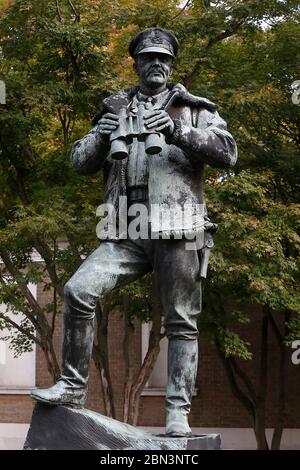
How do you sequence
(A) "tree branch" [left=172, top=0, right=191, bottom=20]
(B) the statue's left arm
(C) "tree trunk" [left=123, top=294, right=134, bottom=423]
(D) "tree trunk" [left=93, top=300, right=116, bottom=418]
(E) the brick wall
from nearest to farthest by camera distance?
1. (B) the statue's left arm
2. (A) "tree branch" [left=172, top=0, right=191, bottom=20]
3. (C) "tree trunk" [left=123, top=294, right=134, bottom=423]
4. (D) "tree trunk" [left=93, top=300, right=116, bottom=418]
5. (E) the brick wall

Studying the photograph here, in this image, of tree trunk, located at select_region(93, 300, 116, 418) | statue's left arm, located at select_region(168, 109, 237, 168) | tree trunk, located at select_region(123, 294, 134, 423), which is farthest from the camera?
tree trunk, located at select_region(93, 300, 116, 418)

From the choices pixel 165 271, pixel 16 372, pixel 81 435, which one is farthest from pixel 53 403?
pixel 16 372

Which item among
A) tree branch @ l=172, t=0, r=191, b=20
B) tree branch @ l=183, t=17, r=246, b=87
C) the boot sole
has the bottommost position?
the boot sole

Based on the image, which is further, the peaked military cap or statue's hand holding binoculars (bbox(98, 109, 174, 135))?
the peaked military cap

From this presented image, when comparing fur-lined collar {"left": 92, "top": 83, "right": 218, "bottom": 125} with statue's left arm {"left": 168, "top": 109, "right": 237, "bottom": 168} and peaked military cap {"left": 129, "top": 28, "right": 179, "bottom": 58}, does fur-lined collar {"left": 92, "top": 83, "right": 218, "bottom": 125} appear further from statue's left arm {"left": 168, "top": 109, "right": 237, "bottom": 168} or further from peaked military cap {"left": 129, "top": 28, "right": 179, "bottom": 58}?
peaked military cap {"left": 129, "top": 28, "right": 179, "bottom": 58}

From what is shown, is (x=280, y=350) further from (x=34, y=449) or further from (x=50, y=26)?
(x=34, y=449)

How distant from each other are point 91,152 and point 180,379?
1490 mm

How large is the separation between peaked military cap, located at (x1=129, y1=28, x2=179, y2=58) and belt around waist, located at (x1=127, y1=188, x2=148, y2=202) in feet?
2.79

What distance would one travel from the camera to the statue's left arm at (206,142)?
5914mm

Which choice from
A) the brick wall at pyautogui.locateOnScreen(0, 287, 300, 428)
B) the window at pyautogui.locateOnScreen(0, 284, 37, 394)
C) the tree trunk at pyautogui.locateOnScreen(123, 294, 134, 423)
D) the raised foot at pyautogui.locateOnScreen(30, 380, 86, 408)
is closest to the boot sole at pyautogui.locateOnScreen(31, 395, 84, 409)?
the raised foot at pyautogui.locateOnScreen(30, 380, 86, 408)

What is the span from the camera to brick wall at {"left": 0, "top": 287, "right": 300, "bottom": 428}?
2023 cm

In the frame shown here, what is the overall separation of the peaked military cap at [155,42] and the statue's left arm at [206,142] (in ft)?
1.65

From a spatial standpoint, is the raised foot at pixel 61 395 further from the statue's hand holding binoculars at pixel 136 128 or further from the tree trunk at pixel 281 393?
the tree trunk at pixel 281 393

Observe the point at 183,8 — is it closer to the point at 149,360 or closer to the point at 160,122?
the point at 149,360
